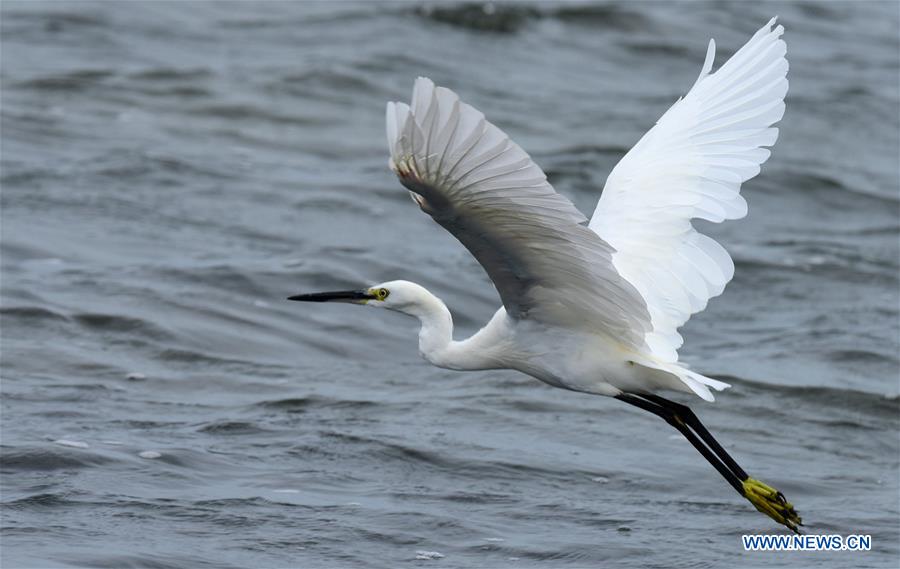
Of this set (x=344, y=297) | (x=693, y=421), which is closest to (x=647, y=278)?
(x=693, y=421)

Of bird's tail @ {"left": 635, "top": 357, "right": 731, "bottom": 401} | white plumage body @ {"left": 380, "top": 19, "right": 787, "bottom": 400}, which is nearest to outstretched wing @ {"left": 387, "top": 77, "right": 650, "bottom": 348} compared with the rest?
white plumage body @ {"left": 380, "top": 19, "right": 787, "bottom": 400}

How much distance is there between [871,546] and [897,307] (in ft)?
15.9

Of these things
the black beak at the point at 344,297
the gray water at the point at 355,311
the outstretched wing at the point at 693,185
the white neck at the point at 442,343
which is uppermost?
the outstretched wing at the point at 693,185

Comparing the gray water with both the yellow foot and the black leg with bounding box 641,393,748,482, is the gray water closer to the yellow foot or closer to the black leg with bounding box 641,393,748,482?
A: the yellow foot

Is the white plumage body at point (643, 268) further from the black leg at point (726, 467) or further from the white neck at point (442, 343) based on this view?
the black leg at point (726, 467)

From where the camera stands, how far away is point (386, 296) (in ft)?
20.4

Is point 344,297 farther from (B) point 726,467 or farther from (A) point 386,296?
(B) point 726,467

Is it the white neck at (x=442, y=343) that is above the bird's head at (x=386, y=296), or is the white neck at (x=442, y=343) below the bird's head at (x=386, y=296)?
below

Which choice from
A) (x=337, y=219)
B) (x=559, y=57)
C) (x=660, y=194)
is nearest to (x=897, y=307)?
(x=337, y=219)

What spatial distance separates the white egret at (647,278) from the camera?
18.8ft

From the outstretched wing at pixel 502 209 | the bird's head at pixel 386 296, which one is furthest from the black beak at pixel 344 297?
the outstretched wing at pixel 502 209

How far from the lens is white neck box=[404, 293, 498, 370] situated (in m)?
6.27

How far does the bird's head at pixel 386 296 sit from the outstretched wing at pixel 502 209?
475mm

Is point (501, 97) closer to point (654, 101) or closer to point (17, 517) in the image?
point (654, 101)
